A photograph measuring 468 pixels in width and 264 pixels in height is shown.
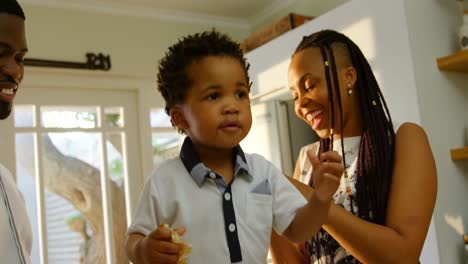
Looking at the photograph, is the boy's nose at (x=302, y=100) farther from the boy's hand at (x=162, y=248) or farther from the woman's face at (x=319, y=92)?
the boy's hand at (x=162, y=248)

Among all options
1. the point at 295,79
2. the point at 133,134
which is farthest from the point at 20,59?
the point at 133,134

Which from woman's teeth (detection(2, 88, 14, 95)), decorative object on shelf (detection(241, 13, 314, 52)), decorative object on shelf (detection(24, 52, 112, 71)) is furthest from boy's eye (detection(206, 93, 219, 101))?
decorative object on shelf (detection(24, 52, 112, 71))

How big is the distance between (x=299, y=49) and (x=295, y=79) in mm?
89

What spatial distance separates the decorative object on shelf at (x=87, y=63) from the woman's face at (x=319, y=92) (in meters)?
2.15

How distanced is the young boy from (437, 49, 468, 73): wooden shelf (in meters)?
1.08

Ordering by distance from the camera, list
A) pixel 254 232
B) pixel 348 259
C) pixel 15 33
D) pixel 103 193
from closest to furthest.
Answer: pixel 15 33
pixel 254 232
pixel 348 259
pixel 103 193

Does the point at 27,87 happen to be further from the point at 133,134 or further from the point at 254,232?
the point at 254,232

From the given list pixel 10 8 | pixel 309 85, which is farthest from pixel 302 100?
pixel 10 8

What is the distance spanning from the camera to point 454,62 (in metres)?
1.72

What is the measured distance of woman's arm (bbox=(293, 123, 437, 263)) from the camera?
35.4 inches

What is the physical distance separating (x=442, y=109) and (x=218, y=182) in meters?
1.20

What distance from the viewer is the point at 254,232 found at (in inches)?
34.1

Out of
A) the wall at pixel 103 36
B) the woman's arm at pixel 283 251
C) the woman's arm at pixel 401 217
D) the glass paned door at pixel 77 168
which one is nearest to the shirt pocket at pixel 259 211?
the woman's arm at pixel 401 217

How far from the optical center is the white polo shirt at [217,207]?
834 mm
